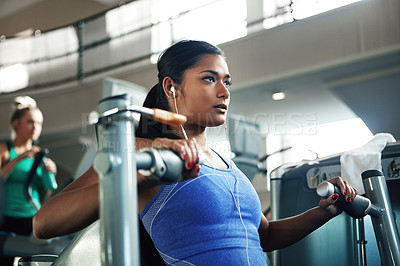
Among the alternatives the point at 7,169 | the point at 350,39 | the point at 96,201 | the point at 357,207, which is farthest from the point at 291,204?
the point at 7,169

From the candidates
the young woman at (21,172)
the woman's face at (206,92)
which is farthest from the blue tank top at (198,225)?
the young woman at (21,172)

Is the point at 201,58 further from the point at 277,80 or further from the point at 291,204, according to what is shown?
Answer: the point at 277,80

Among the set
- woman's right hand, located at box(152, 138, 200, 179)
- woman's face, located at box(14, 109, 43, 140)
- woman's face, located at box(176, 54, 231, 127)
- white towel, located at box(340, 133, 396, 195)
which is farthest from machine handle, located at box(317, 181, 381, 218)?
woman's face, located at box(14, 109, 43, 140)

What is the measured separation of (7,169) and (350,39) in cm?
147

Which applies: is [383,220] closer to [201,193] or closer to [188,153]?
[201,193]

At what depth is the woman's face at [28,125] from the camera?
2.06 metres

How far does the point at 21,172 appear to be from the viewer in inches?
75.9

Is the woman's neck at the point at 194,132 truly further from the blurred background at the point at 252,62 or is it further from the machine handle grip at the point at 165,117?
the machine handle grip at the point at 165,117

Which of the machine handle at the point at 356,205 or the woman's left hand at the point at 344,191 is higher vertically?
the woman's left hand at the point at 344,191

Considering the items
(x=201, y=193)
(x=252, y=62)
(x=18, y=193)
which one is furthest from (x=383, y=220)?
(x=18, y=193)

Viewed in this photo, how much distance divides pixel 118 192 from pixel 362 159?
2.13 ft

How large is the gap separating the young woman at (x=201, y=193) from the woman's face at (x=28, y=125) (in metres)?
1.30

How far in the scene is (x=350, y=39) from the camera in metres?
1.87

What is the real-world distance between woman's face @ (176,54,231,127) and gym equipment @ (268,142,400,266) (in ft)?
1.00
